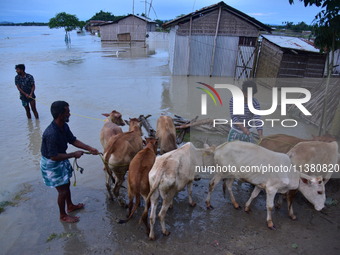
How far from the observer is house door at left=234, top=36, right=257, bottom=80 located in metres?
14.9

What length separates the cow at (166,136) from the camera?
18.5 feet

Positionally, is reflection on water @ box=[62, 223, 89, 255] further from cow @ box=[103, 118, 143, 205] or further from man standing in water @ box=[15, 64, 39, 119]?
man standing in water @ box=[15, 64, 39, 119]

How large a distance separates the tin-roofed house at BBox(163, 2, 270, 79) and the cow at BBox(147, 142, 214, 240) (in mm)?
11955

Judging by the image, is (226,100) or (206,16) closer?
(226,100)

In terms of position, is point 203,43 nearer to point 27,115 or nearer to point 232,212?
point 27,115

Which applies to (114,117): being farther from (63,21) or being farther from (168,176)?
(63,21)

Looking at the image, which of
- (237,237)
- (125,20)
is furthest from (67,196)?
(125,20)

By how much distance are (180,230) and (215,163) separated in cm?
125

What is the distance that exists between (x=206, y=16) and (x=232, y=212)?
13.0 m

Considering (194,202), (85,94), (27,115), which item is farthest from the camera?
(85,94)

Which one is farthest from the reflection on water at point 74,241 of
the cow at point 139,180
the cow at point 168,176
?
the cow at point 168,176

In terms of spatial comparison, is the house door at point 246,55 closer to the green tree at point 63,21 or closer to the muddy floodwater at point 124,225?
the muddy floodwater at point 124,225

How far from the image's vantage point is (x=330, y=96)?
770 centimetres

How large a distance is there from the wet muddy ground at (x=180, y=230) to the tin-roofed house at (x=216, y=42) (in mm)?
12018
